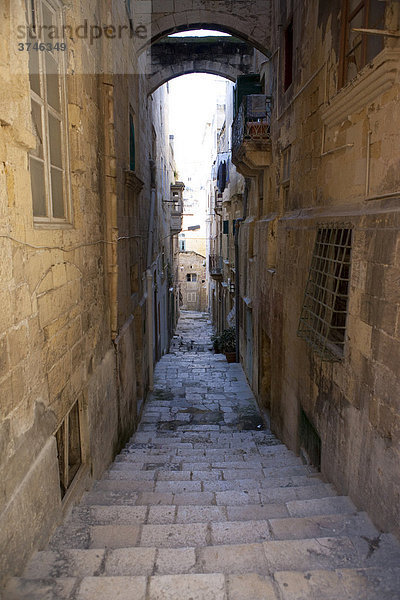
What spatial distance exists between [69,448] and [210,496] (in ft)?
5.10

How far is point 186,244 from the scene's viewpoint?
153 ft

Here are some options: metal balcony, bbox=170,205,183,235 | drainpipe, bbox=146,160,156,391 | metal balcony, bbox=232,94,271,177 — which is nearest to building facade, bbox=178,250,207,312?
Answer: metal balcony, bbox=170,205,183,235

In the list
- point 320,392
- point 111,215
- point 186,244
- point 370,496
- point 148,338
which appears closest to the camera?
point 370,496

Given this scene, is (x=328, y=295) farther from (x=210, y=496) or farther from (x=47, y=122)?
(x=47, y=122)

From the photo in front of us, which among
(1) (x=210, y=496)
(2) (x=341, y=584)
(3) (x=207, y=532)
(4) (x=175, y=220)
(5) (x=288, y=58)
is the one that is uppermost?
(5) (x=288, y=58)

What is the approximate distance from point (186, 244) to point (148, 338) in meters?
35.6

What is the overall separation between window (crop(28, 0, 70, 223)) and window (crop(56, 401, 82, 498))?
1.96 m

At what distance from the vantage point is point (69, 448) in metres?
4.54

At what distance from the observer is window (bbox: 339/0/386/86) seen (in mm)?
3957

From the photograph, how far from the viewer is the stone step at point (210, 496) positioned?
444 cm

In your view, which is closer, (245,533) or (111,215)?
(245,533)

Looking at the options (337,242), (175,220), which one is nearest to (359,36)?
(337,242)

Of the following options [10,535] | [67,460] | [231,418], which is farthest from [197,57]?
[10,535]

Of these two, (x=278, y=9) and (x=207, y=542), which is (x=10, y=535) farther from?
(x=278, y=9)
